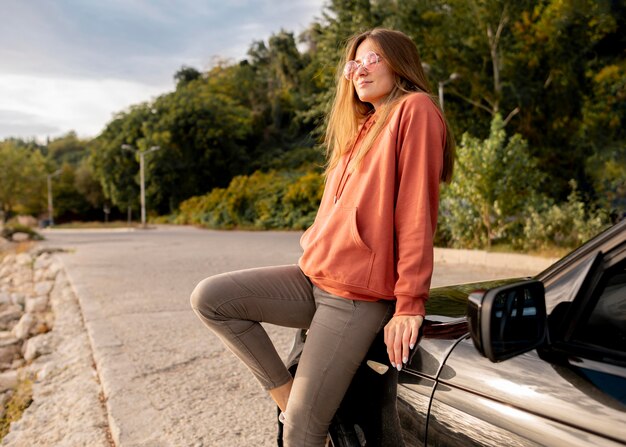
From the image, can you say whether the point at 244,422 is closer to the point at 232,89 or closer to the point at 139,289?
the point at 139,289

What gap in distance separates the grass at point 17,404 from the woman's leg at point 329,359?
273 cm

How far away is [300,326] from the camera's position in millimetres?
1979

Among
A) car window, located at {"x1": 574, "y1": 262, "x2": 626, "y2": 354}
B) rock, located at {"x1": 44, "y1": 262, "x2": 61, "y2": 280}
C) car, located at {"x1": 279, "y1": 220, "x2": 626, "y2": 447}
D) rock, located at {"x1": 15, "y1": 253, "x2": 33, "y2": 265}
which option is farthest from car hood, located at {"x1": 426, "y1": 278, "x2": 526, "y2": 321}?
rock, located at {"x1": 15, "y1": 253, "x2": 33, "y2": 265}

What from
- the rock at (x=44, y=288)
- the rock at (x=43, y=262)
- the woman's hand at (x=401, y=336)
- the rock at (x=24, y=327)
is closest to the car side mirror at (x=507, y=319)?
the woman's hand at (x=401, y=336)

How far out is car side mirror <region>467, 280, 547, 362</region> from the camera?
117cm

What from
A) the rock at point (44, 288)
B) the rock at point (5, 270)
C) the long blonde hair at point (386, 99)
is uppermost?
the long blonde hair at point (386, 99)

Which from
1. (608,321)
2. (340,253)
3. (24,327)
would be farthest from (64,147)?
(608,321)

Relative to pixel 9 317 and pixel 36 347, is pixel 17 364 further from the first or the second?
pixel 9 317

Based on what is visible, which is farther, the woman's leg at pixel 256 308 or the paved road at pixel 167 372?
the paved road at pixel 167 372

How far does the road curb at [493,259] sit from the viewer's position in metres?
10.2

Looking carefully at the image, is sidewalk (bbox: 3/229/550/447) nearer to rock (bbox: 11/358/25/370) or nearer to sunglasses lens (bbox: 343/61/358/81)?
rock (bbox: 11/358/25/370)

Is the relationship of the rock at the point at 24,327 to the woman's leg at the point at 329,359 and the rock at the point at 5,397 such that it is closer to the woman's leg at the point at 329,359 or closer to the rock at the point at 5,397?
the rock at the point at 5,397

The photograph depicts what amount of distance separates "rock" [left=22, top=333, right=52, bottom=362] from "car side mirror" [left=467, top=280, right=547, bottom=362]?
16.8ft

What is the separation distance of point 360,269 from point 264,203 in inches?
1224
